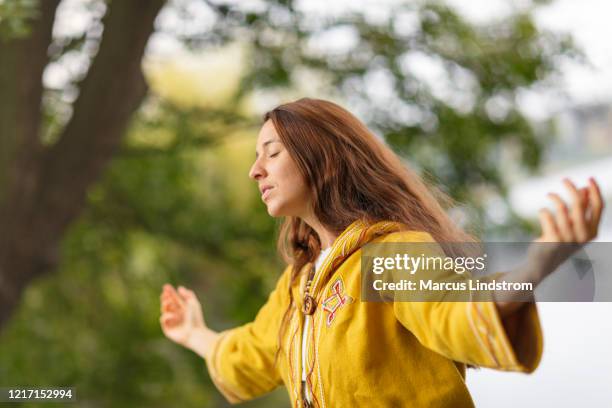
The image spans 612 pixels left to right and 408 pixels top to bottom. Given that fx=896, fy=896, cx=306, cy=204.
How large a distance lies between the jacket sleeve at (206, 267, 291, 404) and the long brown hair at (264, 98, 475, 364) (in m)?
0.31

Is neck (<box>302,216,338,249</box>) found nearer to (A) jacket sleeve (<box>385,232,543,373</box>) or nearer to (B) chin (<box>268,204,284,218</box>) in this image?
(B) chin (<box>268,204,284,218</box>)

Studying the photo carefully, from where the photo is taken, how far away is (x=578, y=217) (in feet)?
4.03

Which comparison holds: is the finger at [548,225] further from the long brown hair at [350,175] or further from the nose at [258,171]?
the nose at [258,171]

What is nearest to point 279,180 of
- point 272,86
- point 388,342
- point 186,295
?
point 388,342

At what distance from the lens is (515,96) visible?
4.50m

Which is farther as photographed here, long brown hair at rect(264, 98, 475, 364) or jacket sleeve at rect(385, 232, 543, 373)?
long brown hair at rect(264, 98, 475, 364)

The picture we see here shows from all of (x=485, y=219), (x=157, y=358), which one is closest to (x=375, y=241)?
(x=485, y=219)

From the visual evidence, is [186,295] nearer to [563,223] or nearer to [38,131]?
[563,223]

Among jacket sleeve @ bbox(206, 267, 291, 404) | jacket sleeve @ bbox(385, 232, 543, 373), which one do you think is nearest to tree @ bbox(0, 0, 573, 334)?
jacket sleeve @ bbox(206, 267, 291, 404)

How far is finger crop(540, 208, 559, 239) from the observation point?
124 cm

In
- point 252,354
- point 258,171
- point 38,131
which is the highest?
point 38,131

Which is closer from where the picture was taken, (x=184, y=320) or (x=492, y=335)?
(x=492, y=335)

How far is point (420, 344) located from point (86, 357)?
4428mm

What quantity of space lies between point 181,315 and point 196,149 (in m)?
2.92
